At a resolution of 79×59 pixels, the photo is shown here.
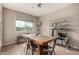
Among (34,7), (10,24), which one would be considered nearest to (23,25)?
(10,24)

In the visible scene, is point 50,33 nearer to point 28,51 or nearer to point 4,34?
point 28,51

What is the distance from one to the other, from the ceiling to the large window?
187mm

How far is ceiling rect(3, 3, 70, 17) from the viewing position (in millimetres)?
1374

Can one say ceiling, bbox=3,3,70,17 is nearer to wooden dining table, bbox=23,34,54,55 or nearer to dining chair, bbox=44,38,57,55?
wooden dining table, bbox=23,34,54,55

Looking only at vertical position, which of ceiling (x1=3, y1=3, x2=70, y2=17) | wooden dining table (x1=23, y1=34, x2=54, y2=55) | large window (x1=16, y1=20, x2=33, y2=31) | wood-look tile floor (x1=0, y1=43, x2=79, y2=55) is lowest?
wood-look tile floor (x1=0, y1=43, x2=79, y2=55)

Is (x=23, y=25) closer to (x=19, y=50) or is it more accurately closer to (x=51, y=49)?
(x=19, y=50)

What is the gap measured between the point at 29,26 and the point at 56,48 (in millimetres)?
626

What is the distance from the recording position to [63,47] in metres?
1.39

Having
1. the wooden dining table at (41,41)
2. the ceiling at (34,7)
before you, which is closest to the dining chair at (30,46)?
the wooden dining table at (41,41)

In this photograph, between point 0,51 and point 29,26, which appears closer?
point 0,51

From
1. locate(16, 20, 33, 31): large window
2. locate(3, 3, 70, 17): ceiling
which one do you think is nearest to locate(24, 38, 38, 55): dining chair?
locate(16, 20, 33, 31): large window

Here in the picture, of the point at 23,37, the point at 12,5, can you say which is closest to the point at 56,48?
the point at 23,37
